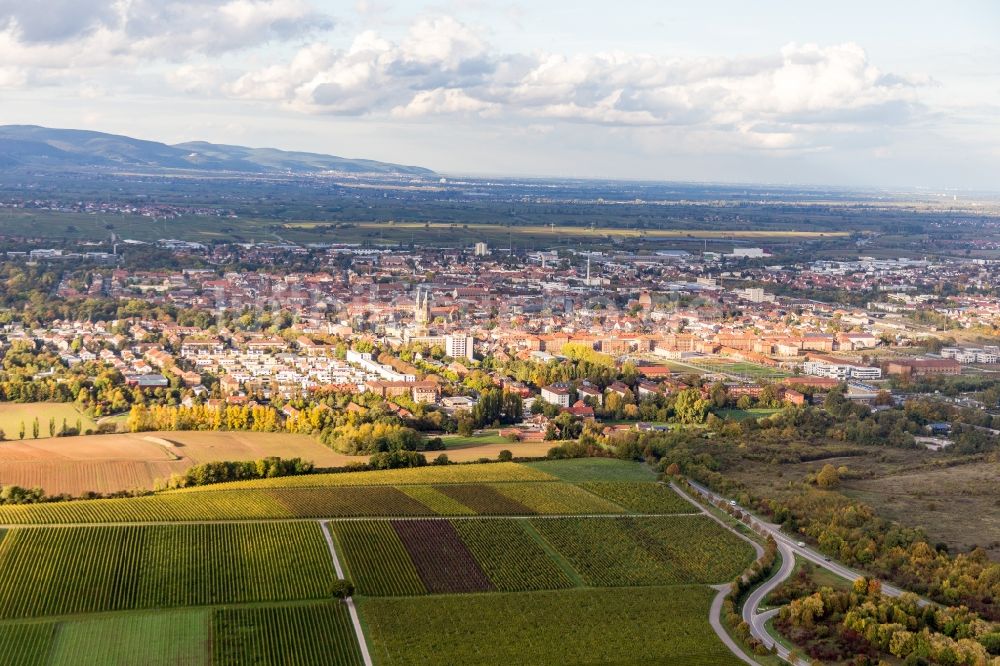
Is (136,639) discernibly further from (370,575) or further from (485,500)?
(485,500)

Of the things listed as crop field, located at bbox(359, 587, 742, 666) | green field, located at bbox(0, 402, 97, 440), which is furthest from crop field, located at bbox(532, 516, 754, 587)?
green field, located at bbox(0, 402, 97, 440)

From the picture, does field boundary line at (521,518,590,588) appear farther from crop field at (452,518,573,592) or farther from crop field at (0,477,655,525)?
crop field at (0,477,655,525)

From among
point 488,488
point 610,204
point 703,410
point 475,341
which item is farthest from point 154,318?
point 610,204

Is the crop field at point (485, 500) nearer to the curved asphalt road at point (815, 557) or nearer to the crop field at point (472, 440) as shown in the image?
the curved asphalt road at point (815, 557)

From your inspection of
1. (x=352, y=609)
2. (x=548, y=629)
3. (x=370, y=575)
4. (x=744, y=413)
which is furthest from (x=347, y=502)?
(x=744, y=413)

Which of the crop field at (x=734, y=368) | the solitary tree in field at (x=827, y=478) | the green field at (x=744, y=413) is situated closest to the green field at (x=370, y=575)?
the solitary tree in field at (x=827, y=478)
